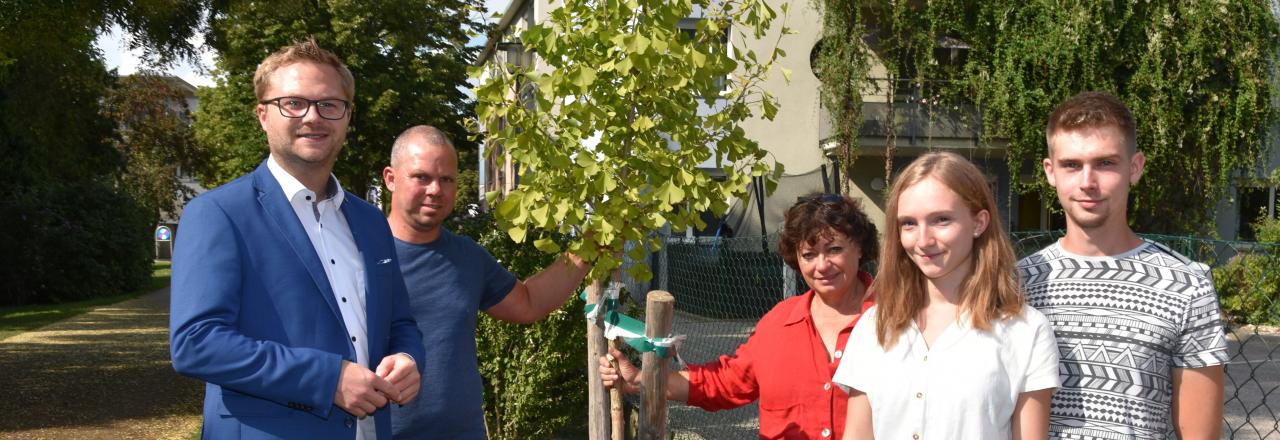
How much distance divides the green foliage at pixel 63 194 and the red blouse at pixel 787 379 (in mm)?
11914

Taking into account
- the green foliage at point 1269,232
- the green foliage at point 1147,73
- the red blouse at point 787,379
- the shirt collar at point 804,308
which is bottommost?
the red blouse at point 787,379

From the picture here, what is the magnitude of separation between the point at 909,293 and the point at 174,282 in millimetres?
1621

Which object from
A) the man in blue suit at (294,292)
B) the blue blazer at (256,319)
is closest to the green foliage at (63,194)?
the man in blue suit at (294,292)

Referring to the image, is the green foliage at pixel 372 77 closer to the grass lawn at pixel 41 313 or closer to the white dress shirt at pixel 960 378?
the grass lawn at pixel 41 313

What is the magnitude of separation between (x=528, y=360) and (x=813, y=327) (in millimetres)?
3144

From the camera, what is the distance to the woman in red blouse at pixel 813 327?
276 centimetres

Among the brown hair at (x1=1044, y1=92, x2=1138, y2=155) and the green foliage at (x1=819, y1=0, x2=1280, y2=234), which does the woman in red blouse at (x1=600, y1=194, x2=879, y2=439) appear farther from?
the green foliage at (x1=819, y1=0, x2=1280, y2=234)

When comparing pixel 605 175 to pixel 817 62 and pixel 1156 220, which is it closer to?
pixel 817 62

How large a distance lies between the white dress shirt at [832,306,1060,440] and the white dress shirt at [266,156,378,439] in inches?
47.1

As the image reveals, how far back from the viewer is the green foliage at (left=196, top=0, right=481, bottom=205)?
2302 cm

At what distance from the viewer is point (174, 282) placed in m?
2.20

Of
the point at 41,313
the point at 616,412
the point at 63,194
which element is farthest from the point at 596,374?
the point at 63,194

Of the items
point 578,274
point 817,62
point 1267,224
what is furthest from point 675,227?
point 1267,224

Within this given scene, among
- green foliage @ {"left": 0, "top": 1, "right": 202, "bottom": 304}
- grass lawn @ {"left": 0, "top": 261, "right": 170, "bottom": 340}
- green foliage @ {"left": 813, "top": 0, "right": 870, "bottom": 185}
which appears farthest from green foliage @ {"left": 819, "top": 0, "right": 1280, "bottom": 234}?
grass lawn @ {"left": 0, "top": 261, "right": 170, "bottom": 340}
